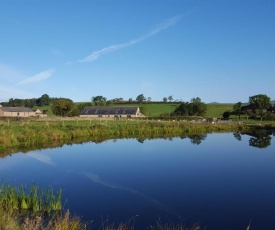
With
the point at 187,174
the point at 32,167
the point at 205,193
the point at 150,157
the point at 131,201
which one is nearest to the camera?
the point at 131,201

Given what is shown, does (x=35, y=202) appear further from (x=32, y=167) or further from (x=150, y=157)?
(x=150, y=157)

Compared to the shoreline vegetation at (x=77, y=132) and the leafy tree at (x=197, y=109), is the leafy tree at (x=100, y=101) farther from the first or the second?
the shoreline vegetation at (x=77, y=132)

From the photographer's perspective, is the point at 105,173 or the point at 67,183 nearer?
the point at 67,183

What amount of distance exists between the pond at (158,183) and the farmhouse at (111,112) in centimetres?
7745

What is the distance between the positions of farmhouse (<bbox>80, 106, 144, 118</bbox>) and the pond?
77.5m

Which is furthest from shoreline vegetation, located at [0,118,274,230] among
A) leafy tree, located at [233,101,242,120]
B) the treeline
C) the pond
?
the treeline

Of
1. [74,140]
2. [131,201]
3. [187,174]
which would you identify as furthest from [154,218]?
[74,140]

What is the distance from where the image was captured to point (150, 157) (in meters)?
29.6

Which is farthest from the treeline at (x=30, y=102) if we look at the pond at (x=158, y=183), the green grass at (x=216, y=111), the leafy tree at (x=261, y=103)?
the pond at (x=158, y=183)

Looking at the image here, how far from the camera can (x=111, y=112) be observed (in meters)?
113

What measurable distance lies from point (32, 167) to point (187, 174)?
11.4 m

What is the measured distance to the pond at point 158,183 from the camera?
13.0 m

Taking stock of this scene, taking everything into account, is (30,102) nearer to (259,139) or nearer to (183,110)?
(183,110)

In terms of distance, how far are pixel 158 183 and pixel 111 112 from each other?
312ft
